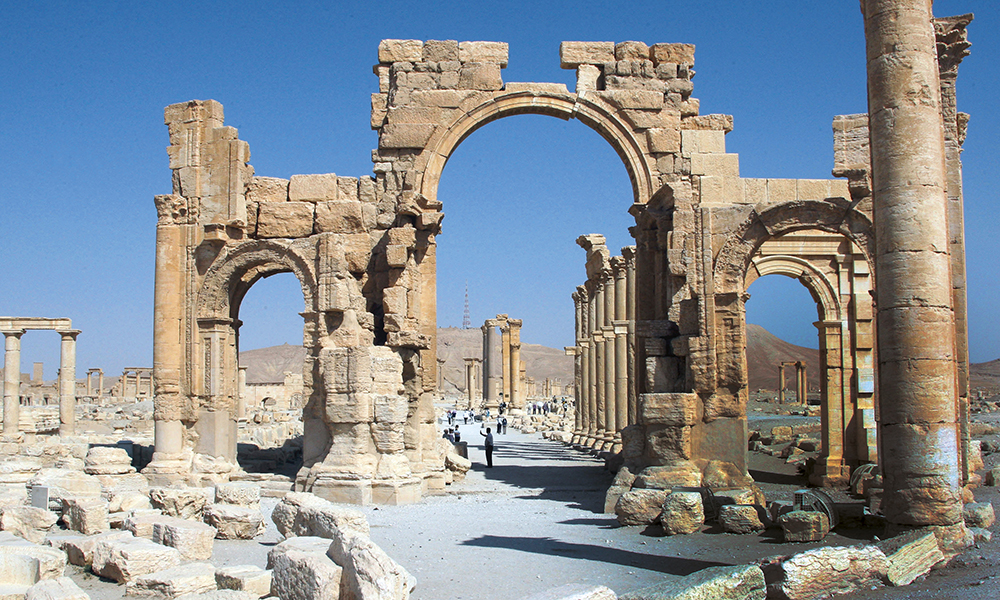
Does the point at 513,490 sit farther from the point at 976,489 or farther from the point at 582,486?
the point at 976,489

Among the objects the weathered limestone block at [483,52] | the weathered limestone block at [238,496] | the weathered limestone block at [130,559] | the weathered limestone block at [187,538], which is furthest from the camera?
the weathered limestone block at [483,52]

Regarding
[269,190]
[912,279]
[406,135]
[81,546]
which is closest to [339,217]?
[269,190]

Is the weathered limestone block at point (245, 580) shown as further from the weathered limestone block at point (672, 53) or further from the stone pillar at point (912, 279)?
the weathered limestone block at point (672, 53)

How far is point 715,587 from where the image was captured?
623 cm

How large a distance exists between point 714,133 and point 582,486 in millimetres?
6403

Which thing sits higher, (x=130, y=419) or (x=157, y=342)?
(x=157, y=342)

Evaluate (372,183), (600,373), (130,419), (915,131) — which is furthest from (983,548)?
(130,419)

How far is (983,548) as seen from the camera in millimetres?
7875

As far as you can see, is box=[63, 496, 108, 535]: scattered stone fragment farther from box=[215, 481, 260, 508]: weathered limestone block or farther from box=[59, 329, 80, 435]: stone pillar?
box=[59, 329, 80, 435]: stone pillar

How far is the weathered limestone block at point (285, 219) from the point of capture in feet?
48.4

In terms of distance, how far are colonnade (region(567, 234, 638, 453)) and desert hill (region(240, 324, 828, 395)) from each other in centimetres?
A: 2791

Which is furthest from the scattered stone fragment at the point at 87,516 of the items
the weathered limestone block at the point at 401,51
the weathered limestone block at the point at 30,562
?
the weathered limestone block at the point at 401,51

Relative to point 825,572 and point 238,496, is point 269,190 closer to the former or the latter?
point 238,496

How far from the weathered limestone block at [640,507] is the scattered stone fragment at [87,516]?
19.0 feet
